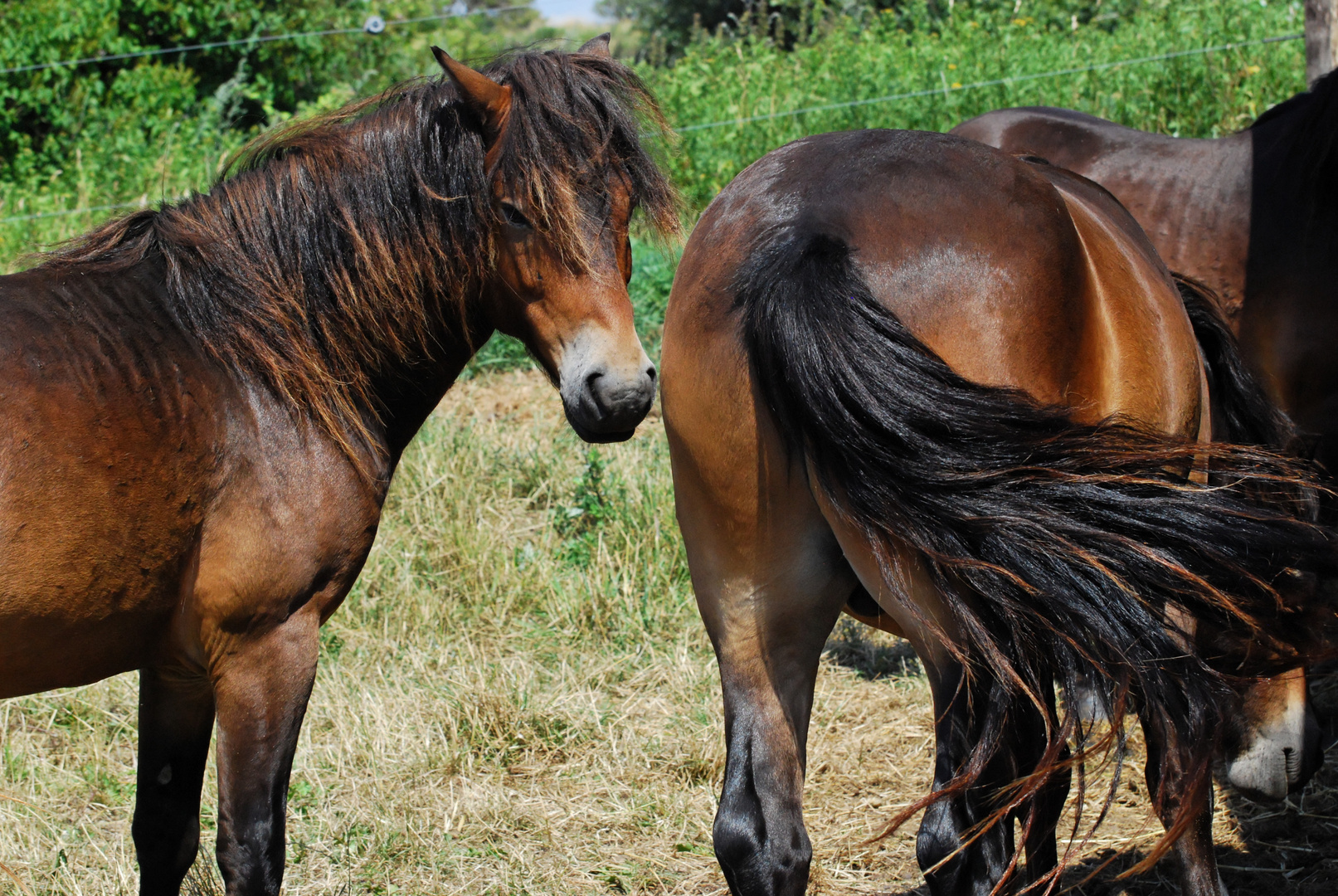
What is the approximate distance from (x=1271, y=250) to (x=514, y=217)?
265 cm

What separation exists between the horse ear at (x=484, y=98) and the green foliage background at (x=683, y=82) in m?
3.92

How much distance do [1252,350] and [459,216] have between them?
8.75 ft

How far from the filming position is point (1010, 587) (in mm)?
1495

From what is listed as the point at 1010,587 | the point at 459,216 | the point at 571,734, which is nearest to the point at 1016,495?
the point at 1010,587

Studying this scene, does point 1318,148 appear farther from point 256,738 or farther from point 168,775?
point 168,775

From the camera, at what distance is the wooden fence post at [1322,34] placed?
450 cm

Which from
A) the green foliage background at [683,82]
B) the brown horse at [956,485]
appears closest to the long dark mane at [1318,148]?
the brown horse at [956,485]

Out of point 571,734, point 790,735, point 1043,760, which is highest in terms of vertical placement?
point 1043,760

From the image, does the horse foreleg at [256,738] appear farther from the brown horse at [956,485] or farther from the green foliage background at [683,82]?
the green foliage background at [683,82]

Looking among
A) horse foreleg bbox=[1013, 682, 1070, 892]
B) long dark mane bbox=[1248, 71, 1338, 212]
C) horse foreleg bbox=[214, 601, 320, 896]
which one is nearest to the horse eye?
horse foreleg bbox=[214, 601, 320, 896]

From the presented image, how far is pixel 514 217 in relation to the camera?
223 cm

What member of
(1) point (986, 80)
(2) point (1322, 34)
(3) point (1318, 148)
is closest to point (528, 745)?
(3) point (1318, 148)

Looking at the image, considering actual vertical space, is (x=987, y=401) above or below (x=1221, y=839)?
above

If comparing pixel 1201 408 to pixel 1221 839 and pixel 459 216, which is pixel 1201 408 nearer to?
pixel 1221 839
